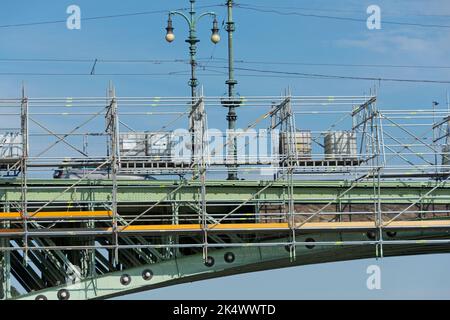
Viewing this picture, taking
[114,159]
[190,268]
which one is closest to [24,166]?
[114,159]

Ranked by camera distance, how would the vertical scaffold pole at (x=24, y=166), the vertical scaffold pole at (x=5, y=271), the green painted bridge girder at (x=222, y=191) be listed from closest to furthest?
the vertical scaffold pole at (x=24, y=166), the vertical scaffold pole at (x=5, y=271), the green painted bridge girder at (x=222, y=191)

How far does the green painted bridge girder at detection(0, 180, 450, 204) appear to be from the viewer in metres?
55.6

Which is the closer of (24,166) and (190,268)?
(24,166)

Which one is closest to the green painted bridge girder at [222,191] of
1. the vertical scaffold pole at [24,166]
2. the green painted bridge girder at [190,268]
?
the vertical scaffold pole at [24,166]

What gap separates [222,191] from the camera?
57.3m

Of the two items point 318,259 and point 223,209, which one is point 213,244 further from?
point 318,259

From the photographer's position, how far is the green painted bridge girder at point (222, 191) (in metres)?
55.6

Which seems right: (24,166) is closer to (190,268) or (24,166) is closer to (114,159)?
(114,159)

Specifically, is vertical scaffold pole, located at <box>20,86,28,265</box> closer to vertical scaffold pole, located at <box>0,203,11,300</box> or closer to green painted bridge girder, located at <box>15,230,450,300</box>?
vertical scaffold pole, located at <box>0,203,11,300</box>

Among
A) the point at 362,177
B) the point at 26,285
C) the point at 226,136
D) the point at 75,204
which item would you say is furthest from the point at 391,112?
the point at 26,285

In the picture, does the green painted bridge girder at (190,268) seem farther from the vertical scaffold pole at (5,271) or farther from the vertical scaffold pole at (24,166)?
the vertical scaffold pole at (24,166)

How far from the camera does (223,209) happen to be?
58.8 metres

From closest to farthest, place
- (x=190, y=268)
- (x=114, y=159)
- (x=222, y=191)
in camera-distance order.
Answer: (x=114, y=159) < (x=190, y=268) < (x=222, y=191)

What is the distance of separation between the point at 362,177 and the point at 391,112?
3.32m
